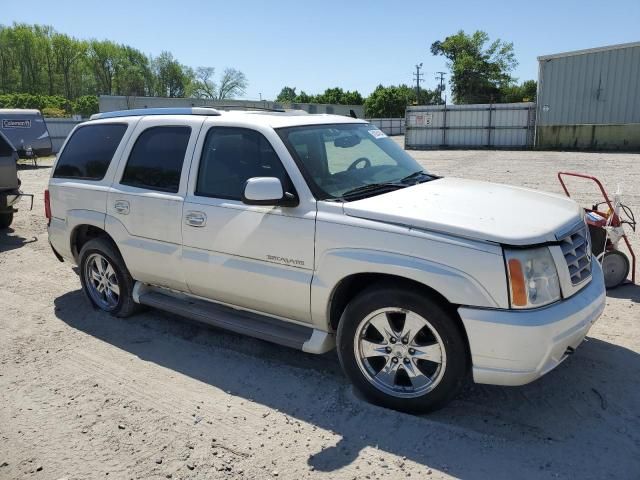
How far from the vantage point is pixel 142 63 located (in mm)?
94812

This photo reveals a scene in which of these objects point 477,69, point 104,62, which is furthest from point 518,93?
point 104,62

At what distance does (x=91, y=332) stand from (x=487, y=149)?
92.2 ft

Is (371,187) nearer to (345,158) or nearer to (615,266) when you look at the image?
(345,158)

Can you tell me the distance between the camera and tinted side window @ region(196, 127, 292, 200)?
3.88 meters

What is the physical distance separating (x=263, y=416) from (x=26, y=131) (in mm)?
23835

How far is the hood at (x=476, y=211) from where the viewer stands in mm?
2982

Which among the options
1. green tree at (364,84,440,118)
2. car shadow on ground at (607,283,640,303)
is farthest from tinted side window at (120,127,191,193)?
green tree at (364,84,440,118)

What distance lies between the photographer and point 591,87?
27453mm

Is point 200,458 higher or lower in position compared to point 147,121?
lower

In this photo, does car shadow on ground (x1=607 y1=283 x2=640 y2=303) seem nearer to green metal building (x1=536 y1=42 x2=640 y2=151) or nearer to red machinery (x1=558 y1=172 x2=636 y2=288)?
red machinery (x1=558 y1=172 x2=636 y2=288)

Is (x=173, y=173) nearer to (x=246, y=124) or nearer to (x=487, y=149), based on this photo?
(x=246, y=124)

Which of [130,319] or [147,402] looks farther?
[130,319]

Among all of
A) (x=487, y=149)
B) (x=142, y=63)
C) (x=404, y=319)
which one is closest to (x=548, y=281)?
(x=404, y=319)

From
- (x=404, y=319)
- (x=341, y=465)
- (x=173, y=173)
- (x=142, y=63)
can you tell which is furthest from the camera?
(x=142, y=63)
